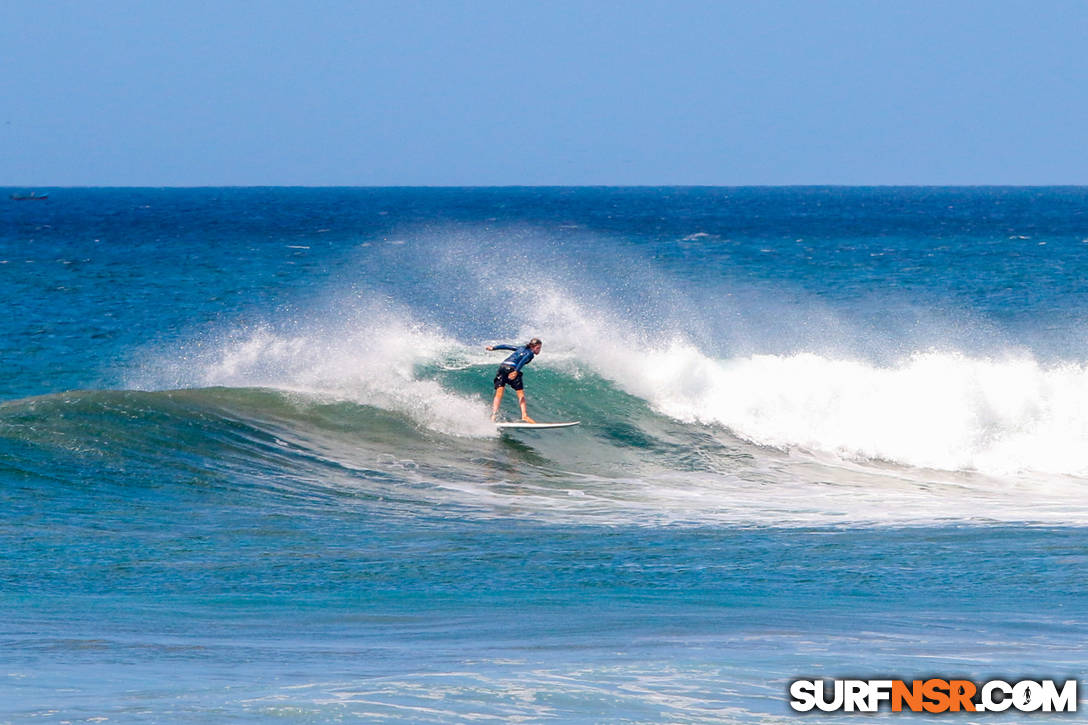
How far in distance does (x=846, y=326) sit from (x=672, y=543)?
2271 centimetres

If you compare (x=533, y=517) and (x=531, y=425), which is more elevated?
(x=531, y=425)

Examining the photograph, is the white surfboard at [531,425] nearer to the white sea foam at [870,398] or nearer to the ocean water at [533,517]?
the ocean water at [533,517]

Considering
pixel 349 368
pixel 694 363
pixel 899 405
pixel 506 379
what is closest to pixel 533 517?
pixel 506 379

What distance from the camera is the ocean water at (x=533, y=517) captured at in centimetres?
740

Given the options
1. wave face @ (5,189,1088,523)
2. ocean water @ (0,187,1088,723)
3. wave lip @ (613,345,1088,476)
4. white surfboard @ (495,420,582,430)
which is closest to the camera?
ocean water @ (0,187,1088,723)

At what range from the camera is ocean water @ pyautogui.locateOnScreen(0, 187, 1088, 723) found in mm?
7402

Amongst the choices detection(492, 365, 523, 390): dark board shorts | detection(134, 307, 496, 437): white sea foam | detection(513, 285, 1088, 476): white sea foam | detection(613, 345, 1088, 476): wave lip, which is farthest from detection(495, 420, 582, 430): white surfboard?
detection(613, 345, 1088, 476): wave lip

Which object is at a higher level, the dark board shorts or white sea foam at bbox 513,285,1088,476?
the dark board shorts

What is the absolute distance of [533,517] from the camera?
13164mm

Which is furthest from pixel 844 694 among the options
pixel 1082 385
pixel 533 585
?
pixel 1082 385

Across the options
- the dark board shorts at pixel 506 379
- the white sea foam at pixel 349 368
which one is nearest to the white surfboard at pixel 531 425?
the white sea foam at pixel 349 368

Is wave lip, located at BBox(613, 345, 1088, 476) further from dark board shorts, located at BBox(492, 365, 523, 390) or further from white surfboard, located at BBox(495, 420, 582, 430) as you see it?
dark board shorts, located at BBox(492, 365, 523, 390)

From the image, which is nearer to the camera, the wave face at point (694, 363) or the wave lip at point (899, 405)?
the wave face at point (694, 363)

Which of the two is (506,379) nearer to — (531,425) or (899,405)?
(531,425)
